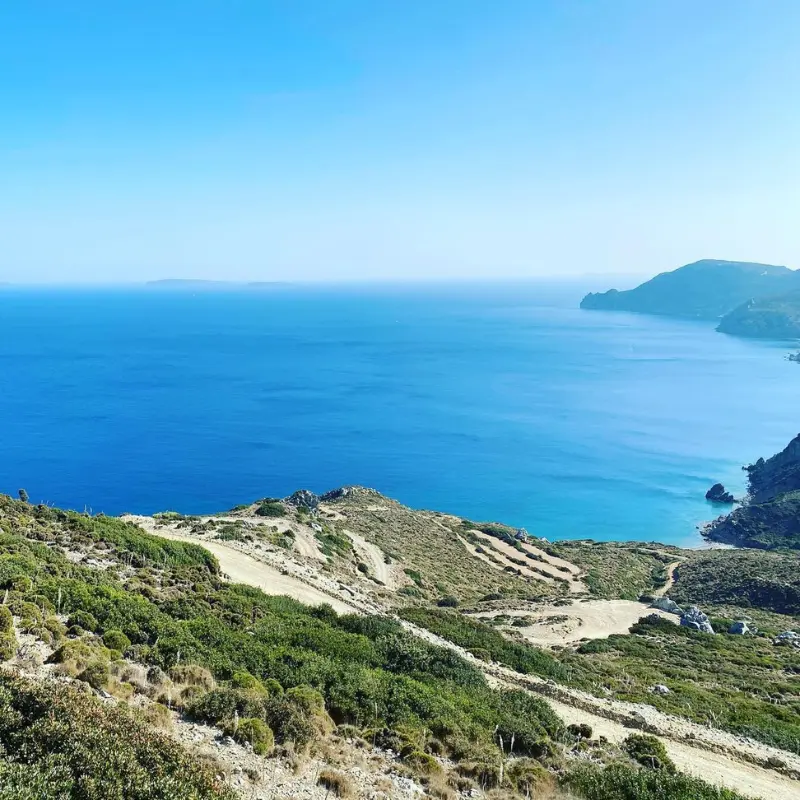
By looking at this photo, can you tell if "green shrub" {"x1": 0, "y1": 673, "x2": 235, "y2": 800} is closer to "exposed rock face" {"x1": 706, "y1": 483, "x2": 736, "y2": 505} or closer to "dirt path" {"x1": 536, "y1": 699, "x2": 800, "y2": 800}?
"dirt path" {"x1": 536, "y1": 699, "x2": 800, "y2": 800}

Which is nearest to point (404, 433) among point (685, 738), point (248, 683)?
point (685, 738)

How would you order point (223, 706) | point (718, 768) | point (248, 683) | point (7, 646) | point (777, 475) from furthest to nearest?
1. point (777, 475)
2. point (718, 768)
3. point (248, 683)
4. point (7, 646)
5. point (223, 706)

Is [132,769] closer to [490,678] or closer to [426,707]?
[426,707]

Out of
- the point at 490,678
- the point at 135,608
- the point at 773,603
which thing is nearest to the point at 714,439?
the point at 773,603

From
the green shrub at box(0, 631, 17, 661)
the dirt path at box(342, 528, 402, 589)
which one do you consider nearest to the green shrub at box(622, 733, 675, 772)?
the green shrub at box(0, 631, 17, 661)

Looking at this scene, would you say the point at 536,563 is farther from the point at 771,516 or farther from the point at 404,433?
the point at 404,433

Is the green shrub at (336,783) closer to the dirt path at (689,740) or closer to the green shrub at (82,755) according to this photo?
the green shrub at (82,755)

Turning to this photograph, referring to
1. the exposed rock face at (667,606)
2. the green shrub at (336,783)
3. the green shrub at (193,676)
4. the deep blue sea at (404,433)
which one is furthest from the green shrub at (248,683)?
the deep blue sea at (404,433)
